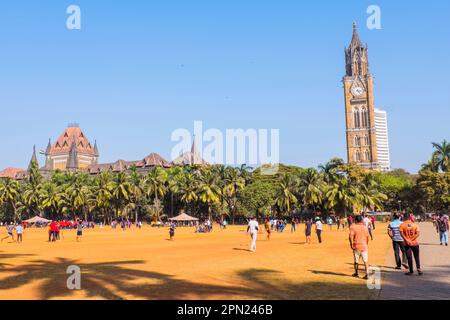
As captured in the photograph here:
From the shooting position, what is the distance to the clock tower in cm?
13238

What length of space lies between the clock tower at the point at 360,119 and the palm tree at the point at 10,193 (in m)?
93.7

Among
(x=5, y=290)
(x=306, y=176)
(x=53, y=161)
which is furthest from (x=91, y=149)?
(x=5, y=290)

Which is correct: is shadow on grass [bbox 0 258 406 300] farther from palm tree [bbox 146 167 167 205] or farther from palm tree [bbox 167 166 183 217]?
palm tree [bbox 146 167 167 205]

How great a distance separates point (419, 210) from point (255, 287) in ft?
303

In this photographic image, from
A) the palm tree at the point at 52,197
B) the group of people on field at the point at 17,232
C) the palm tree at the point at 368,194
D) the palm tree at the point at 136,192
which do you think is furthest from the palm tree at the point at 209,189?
the group of people on field at the point at 17,232

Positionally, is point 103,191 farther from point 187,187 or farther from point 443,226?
point 443,226

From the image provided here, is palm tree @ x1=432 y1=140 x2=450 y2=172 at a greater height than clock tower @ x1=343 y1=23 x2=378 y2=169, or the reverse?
clock tower @ x1=343 y1=23 x2=378 y2=169

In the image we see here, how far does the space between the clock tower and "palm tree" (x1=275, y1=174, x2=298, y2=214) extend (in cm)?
6398

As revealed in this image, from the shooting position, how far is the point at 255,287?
10.6m

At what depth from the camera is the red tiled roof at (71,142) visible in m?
172

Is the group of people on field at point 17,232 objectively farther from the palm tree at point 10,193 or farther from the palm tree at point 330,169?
the palm tree at point 10,193

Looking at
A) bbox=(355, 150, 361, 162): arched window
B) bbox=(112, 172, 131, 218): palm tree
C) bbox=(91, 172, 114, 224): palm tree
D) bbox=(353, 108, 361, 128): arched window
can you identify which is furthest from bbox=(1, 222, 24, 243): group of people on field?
bbox=(353, 108, 361, 128): arched window

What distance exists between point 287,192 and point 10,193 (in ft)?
196

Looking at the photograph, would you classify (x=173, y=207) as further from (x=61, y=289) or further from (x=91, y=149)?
(x=91, y=149)
